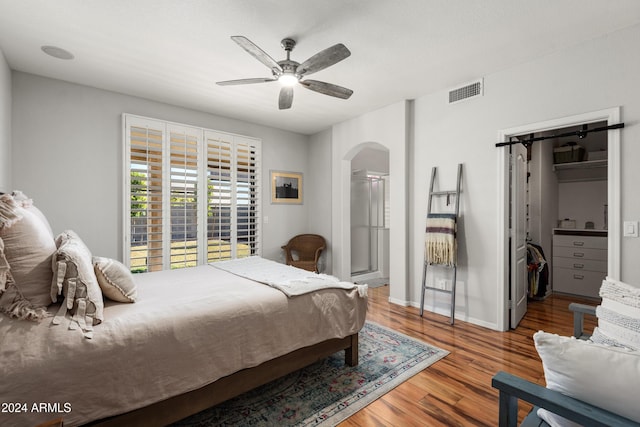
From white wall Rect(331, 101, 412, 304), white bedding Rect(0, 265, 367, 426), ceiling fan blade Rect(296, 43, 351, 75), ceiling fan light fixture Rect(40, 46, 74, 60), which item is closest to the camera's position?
Result: white bedding Rect(0, 265, 367, 426)

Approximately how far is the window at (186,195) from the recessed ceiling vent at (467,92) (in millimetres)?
2921

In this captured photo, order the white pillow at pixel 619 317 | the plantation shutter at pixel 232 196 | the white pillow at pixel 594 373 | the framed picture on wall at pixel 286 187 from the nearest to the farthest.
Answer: the white pillow at pixel 594 373
the white pillow at pixel 619 317
the plantation shutter at pixel 232 196
the framed picture on wall at pixel 286 187

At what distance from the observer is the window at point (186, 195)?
12.2 ft

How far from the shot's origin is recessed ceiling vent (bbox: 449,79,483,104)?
3.28 meters

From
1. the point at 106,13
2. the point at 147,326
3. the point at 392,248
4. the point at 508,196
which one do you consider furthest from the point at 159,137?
the point at 508,196

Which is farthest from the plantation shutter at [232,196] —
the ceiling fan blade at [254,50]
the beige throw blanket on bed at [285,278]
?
the ceiling fan blade at [254,50]

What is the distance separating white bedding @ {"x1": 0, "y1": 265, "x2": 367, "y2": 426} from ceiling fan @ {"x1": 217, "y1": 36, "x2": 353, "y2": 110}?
170cm

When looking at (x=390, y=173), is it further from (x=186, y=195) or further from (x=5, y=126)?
(x=5, y=126)

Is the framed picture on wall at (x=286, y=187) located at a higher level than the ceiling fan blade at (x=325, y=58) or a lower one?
lower

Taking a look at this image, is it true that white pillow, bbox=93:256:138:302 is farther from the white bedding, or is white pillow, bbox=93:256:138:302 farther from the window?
the window

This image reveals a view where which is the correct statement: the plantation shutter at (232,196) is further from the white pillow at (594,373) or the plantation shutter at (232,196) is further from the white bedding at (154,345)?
the white pillow at (594,373)

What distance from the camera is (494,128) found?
10.4ft

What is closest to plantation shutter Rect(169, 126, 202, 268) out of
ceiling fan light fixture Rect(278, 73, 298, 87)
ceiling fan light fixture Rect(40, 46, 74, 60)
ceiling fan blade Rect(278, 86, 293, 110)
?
ceiling fan light fixture Rect(40, 46, 74, 60)

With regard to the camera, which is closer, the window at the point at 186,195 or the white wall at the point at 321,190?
the window at the point at 186,195
